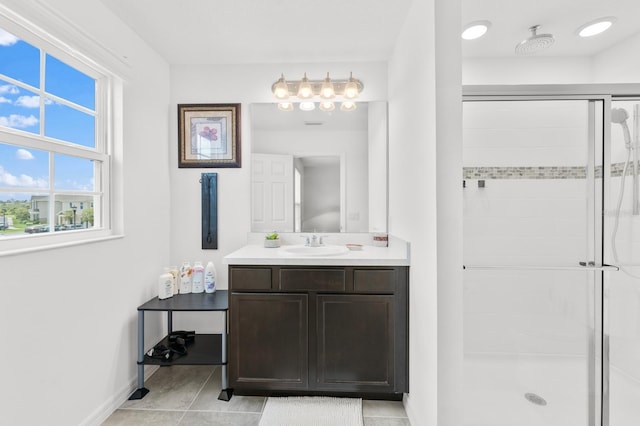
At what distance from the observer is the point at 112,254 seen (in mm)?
1891

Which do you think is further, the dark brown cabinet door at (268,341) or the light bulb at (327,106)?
the light bulb at (327,106)

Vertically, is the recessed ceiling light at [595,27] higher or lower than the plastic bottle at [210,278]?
higher

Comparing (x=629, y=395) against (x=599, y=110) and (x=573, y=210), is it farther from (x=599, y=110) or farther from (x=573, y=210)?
(x=599, y=110)

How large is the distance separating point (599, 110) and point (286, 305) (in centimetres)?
201

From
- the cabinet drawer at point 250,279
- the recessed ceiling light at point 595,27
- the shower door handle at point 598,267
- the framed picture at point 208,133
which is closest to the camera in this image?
the shower door handle at point 598,267

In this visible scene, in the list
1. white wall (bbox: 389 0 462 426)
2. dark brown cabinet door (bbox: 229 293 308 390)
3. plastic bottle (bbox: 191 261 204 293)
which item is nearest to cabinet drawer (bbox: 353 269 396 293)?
white wall (bbox: 389 0 462 426)

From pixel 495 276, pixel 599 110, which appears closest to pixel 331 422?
pixel 495 276

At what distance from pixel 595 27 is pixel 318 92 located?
5.89 feet

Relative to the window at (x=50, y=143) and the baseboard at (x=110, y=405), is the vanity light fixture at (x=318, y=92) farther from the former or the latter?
the baseboard at (x=110, y=405)

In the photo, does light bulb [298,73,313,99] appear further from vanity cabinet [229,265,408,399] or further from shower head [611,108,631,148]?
shower head [611,108,631,148]

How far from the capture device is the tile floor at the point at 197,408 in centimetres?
181

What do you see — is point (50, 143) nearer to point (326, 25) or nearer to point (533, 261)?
point (326, 25)

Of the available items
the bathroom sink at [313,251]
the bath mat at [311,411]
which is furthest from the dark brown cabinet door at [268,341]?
the bathroom sink at [313,251]

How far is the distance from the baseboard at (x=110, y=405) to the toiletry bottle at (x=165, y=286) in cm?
54
